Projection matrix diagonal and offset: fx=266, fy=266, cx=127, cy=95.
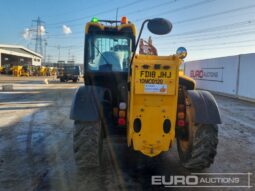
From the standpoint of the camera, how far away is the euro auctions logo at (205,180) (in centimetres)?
407

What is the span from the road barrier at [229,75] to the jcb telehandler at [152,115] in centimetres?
1302

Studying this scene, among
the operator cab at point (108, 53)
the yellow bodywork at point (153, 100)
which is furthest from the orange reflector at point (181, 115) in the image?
the operator cab at point (108, 53)

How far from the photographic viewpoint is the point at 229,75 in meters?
18.8

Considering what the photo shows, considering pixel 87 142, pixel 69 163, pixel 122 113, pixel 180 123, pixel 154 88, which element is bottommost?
pixel 69 163

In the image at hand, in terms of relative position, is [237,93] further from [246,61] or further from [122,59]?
[122,59]

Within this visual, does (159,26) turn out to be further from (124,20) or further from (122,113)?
(124,20)

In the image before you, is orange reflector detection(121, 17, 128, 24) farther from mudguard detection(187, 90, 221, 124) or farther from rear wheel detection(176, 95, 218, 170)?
rear wheel detection(176, 95, 218, 170)

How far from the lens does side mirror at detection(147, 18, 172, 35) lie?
3828 mm

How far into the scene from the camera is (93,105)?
4.29 meters

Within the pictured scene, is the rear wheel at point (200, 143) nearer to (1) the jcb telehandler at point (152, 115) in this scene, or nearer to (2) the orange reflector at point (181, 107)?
(1) the jcb telehandler at point (152, 115)

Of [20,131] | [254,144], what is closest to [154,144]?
[254,144]

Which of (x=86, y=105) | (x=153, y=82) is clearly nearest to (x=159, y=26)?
(x=153, y=82)

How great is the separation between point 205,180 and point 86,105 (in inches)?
88.1

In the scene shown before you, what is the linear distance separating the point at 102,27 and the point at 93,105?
206 cm
